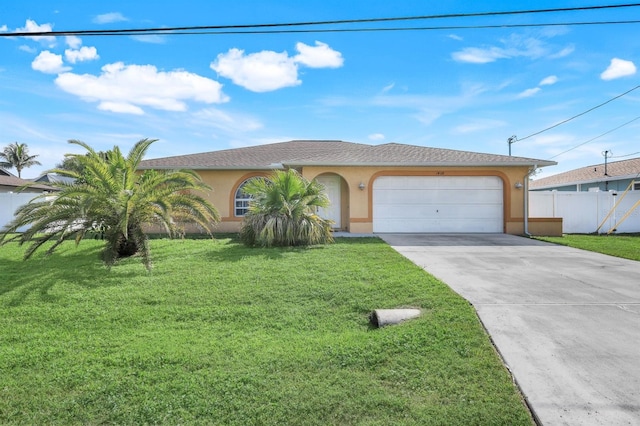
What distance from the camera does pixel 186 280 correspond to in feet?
22.0

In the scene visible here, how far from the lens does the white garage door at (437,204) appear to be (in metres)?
14.7

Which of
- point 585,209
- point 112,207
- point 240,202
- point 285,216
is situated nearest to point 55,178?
point 240,202

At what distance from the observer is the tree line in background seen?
8031 millimetres

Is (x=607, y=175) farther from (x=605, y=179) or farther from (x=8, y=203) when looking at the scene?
(x=8, y=203)

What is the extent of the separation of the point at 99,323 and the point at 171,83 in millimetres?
10609

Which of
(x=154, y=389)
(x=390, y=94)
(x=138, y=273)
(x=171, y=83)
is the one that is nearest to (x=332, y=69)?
(x=390, y=94)

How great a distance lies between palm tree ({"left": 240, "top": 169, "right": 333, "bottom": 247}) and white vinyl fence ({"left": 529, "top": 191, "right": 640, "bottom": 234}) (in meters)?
11.4

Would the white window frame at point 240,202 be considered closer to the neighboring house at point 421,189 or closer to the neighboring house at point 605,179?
the neighboring house at point 421,189

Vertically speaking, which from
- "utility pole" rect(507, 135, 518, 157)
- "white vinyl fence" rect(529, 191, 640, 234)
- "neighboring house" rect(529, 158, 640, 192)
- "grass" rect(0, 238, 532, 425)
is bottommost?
"grass" rect(0, 238, 532, 425)

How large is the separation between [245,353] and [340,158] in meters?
11.6

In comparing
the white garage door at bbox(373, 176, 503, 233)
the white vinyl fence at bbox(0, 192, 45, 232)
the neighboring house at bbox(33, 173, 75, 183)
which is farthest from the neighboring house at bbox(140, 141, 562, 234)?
the white vinyl fence at bbox(0, 192, 45, 232)

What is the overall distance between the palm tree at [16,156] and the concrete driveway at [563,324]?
62.1 metres

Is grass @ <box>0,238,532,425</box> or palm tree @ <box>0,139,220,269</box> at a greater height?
palm tree @ <box>0,139,220,269</box>

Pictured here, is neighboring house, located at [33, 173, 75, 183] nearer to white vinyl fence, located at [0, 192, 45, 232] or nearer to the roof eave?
white vinyl fence, located at [0, 192, 45, 232]
